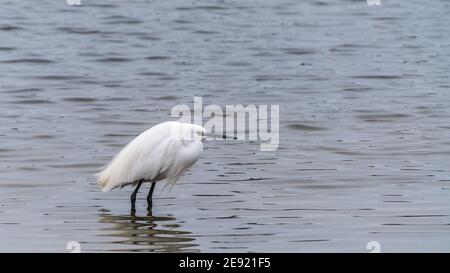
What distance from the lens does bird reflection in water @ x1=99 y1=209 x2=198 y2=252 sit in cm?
859

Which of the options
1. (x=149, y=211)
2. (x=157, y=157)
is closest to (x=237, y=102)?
(x=149, y=211)

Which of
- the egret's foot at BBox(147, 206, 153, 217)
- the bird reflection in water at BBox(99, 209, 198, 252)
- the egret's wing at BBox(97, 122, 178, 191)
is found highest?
the egret's wing at BBox(97, 122, 178, 191)

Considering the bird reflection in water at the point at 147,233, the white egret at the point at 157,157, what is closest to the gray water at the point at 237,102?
the bird reflection in water at the point at 147,233

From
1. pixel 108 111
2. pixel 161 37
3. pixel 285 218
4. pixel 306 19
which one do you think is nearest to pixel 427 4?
pixel 306 19

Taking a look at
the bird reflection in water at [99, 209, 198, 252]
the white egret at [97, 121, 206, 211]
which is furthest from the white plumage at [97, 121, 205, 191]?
the bird reflection in water at [99, 209, 198, 252]

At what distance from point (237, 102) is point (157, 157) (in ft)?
19.1

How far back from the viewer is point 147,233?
9133 mm

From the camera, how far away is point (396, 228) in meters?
8.99

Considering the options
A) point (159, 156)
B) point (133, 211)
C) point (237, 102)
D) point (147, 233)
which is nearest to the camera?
point (147, 233)

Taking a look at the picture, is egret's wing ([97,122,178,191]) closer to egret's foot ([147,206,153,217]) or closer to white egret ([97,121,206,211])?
white egret ([97,121,206,211])

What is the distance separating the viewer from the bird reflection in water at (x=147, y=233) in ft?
28.2

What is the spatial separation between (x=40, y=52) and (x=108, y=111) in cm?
500

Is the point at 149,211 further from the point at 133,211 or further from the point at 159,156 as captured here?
the point at 159,156

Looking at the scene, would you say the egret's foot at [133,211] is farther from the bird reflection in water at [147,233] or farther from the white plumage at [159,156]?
the white plumage at [159,156]
